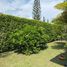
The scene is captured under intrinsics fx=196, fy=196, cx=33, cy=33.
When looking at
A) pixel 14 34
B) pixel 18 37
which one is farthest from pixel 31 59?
pixel 14 34

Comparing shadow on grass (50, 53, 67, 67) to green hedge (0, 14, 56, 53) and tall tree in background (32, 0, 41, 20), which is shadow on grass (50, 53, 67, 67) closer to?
green hedge (0, 14, 56, 53)

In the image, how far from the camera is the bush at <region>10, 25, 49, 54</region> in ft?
41.8

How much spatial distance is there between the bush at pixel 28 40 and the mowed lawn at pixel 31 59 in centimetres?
48

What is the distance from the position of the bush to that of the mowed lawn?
0.48 metres

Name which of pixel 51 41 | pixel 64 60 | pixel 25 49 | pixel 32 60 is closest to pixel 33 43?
pixel 25 49

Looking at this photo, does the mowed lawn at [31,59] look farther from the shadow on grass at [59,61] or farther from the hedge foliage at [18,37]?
the hedge foliage at [18,37]

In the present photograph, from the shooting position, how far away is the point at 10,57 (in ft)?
39.0

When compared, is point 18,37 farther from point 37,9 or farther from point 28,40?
point 37,9

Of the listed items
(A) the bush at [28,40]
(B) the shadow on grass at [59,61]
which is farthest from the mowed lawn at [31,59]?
(A) the bush at [28,40]

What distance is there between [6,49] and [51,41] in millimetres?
4869

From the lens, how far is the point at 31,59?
11523 millimetres

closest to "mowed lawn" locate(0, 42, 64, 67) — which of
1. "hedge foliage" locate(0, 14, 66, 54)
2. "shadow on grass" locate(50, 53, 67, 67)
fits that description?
"shadow on grass" locate(50, 53, 67, 67)

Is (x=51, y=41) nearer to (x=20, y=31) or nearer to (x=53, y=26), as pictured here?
(x=53, y=26)

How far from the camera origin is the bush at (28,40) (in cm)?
1275
